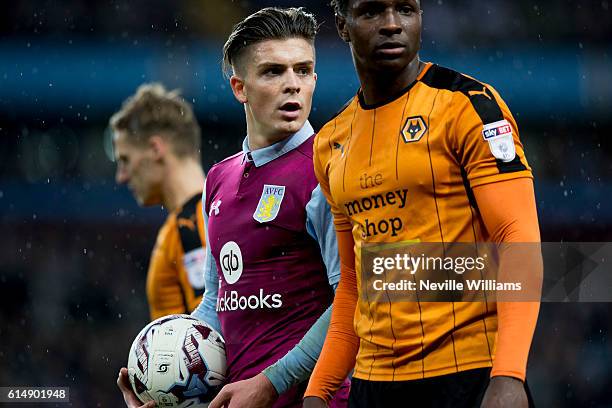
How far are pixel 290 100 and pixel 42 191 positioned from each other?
35.1 feet

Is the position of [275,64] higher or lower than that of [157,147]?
higher

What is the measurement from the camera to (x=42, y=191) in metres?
14.1

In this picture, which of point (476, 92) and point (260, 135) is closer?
point (476, 92)

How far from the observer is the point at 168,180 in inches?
269

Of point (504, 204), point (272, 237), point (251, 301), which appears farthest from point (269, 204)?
point (504, 204)

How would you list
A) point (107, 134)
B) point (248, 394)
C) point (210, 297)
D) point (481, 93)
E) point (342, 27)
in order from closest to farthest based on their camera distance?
point (481, 93) → point (342, 27) → point (248, 394) → point (210, 297) → point (107, 134)

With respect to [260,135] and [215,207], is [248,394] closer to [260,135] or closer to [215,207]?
[215,207]

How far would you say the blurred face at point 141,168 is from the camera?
271 inches

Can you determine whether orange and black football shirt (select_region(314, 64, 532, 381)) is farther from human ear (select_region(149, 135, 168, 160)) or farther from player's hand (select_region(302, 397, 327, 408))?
human ear (select_region(149, 135, 168, 160))

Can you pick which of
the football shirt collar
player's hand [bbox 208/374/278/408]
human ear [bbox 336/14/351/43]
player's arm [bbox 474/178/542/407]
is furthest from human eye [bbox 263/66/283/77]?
player's arm [bbox 474/178/542/407]

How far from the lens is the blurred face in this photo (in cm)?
688

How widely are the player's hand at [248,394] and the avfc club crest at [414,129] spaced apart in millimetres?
1134

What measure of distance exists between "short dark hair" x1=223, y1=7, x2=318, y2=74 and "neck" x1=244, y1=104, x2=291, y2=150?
27 centimetres

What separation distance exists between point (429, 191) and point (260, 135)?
137cm
